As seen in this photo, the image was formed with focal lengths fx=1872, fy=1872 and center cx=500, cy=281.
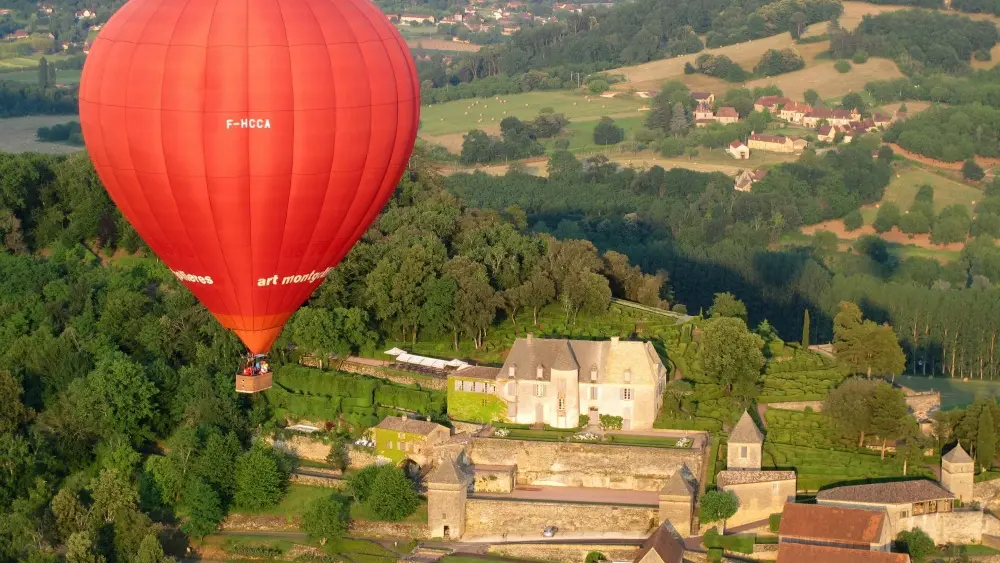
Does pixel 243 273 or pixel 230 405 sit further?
pixel 230 405

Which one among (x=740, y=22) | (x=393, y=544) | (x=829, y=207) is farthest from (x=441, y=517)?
(x=740, y=22)

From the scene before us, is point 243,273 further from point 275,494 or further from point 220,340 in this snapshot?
point 220,340

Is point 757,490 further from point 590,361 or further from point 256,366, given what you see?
point 256,366

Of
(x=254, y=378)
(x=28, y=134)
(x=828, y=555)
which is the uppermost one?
(x=254, y=378)

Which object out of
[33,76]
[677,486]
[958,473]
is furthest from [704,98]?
[677,486]

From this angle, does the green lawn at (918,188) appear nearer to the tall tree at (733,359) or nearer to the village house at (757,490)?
the tall tree at (733,359)

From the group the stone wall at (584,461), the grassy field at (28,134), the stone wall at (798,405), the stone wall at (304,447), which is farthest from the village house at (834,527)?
the grassy field at (28,134)
